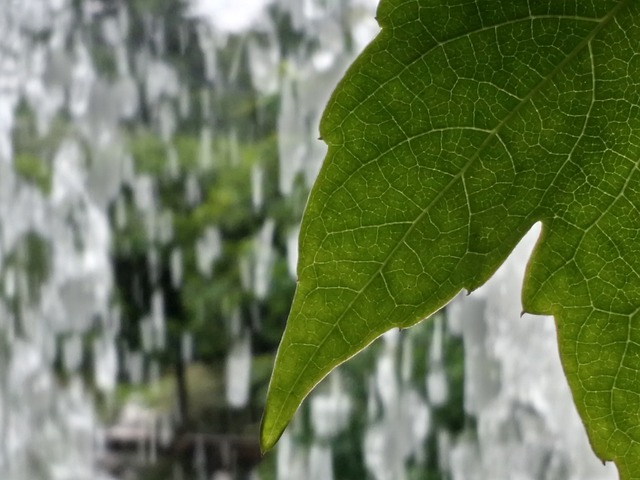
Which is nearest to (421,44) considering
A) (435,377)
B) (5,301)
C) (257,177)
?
(435,377)

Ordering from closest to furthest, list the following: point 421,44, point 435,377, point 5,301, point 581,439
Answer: point 421,44
point 581,439
point 435,377
point 5,301

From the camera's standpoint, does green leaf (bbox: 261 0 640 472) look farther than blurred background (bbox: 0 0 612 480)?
No

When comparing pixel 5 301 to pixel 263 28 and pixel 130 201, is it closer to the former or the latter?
pixel 130 201

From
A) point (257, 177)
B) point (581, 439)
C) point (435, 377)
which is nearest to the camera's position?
point (581, 439)

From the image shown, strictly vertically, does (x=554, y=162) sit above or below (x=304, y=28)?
below

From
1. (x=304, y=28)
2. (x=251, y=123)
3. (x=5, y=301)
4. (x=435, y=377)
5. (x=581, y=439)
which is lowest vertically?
(x=581, y=439)
